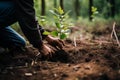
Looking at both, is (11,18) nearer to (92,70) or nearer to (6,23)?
(6,23)

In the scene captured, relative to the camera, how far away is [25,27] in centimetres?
358

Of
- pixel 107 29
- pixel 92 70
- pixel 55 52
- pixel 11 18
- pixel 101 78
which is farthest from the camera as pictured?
pixel 107 29

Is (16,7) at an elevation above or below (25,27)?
above

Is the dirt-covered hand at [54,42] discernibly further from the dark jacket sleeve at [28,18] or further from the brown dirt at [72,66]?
the dark jacket sleeve at [28,18]

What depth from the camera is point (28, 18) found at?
3555mm

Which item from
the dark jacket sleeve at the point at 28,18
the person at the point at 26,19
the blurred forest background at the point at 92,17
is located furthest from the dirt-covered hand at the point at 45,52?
the blurred forest background at the point at 92,17

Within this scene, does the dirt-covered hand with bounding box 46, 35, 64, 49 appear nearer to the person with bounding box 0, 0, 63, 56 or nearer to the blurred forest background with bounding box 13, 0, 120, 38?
the person with bounding box 0, 0, 63, 56

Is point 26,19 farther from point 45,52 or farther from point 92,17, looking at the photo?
point 92,17

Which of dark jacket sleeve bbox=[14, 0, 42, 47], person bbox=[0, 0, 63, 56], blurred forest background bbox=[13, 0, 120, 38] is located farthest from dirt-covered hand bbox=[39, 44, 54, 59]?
blurred forest background bbox=[13, 0, 120, 38]

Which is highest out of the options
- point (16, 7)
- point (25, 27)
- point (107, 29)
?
point (16, 7)

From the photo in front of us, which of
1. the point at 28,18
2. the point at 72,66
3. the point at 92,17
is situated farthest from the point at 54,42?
the point at 92,17

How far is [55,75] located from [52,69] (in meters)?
0.26

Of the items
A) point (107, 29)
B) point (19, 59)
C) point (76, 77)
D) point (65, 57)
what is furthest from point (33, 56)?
point (107, 29)

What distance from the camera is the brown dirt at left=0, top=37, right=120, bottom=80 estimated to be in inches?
128
